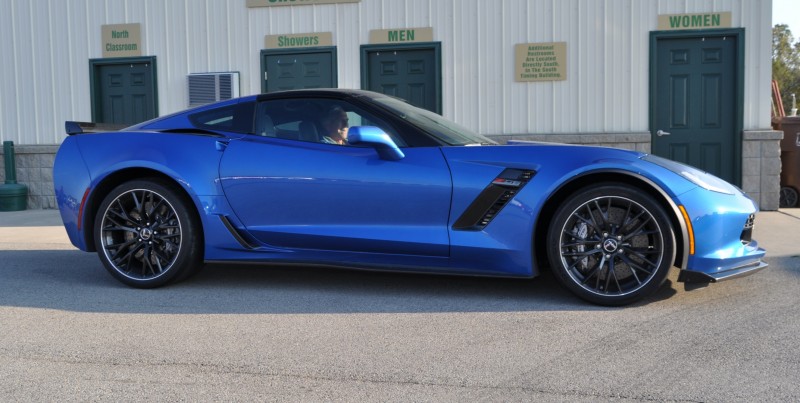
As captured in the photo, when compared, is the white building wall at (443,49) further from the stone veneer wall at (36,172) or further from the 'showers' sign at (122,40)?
the stone veneer wall at (36,172)

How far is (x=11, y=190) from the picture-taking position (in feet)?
38.0

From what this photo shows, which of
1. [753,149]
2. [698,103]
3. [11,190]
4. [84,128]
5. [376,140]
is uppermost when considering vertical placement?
[698,103]

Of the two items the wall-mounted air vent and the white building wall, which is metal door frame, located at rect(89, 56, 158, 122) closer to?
the white building wall

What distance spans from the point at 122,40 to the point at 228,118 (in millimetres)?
7353

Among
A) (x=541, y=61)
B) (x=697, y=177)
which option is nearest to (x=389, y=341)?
(x=697, y=177)

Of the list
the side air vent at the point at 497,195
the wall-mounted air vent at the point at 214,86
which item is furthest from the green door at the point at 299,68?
the side air vent at the point at 497,195

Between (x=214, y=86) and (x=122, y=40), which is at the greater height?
(x=122, y=40)

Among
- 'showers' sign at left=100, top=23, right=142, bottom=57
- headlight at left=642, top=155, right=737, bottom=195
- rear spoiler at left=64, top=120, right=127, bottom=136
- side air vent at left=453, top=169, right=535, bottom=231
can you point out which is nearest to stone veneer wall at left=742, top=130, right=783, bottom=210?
headlight at left=642, top=155, right=737, bottom=195

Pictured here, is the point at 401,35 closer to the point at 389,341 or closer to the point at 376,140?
the point at 376,140

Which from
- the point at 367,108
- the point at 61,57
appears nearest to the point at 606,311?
the point at 367,108

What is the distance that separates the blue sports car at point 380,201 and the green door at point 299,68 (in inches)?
235

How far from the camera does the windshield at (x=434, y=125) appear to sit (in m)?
4.96

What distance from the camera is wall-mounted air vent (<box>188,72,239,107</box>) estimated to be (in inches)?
448

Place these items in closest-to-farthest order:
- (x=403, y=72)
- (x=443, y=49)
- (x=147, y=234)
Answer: (x=147, y=234), (x=443, y=49), (x=403, y=72)
